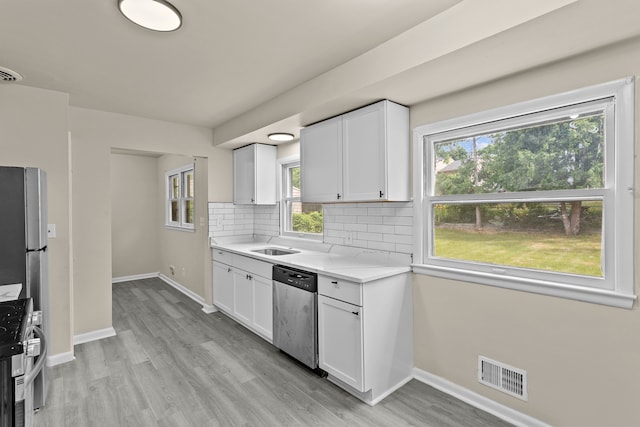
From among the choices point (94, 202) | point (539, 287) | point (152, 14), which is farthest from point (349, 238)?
point (94, 202)

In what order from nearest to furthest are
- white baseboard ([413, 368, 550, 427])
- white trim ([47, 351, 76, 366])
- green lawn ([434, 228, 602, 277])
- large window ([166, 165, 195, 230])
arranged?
green lawn ([434, 228, 602, 277]), white baseboard ([413, 368, 550, 427]), white trim ([47, 351, 76, 366]), large window ([166, 165, 195, 230])

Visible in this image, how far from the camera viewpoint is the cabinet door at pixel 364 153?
248 centimetres

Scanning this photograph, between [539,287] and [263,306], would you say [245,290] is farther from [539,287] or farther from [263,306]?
[539,287]

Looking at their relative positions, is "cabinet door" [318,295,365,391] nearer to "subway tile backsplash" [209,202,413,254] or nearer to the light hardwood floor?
the light hardwood floor

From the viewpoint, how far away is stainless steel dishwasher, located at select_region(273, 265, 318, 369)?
8.55 feet

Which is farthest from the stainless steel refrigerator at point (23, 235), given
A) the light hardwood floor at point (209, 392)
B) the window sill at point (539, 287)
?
the window sill at point (539, 287)

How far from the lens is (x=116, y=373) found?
2709 mm

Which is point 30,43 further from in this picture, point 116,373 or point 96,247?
point 116,373

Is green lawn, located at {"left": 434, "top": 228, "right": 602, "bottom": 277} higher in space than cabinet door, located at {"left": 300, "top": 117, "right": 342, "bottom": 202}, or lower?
lower

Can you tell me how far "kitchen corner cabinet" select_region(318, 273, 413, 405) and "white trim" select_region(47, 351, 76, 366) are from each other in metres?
2.32

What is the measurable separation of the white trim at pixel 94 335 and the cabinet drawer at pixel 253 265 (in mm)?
1483

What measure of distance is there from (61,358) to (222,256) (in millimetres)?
1768

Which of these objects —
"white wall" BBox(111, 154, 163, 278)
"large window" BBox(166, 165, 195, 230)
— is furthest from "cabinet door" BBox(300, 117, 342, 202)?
"white wall" BBox(111, 154, 163, 278)

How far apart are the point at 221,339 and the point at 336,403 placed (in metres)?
1.58
